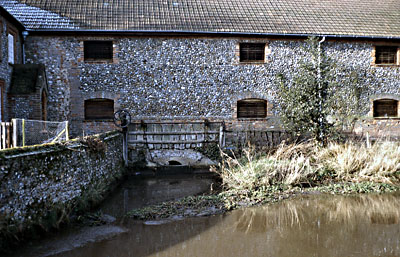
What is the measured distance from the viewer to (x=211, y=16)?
629 inches

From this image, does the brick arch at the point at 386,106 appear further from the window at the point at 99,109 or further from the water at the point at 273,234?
the window at the point at 99,109

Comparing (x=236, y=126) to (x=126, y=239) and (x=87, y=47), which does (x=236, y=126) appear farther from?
(x=126, y=239)

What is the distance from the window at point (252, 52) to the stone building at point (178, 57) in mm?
43

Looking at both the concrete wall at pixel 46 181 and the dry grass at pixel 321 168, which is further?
the dry grass at pixel 321 168

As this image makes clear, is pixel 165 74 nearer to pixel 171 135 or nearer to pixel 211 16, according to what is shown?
pixel 171 135

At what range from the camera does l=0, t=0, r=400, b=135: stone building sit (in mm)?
14516

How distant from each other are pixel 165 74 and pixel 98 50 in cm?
298

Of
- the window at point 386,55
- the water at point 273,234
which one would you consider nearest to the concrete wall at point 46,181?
the water at point 273,234

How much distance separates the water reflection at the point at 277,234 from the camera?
573 centimetres

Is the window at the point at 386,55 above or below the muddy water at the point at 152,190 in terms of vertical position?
above

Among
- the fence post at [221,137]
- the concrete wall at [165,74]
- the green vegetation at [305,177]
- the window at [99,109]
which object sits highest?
the concrete wall at [165,74]

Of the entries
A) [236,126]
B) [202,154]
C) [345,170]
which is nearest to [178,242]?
[345,170]

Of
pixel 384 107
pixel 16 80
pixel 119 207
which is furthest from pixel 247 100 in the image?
pixel 16 80

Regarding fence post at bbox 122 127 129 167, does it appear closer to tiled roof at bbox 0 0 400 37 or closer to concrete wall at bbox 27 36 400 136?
concrete wall at bbox 27 36 400 136
